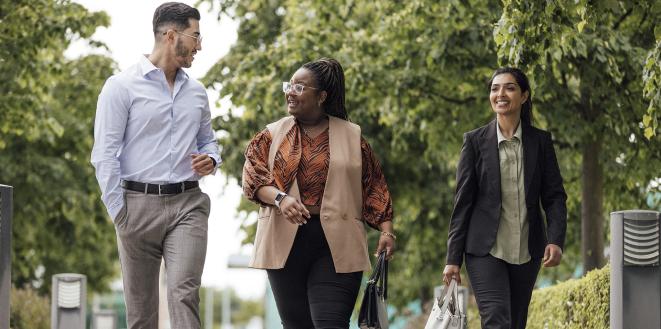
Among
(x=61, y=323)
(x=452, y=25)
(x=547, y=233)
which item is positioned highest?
(x=452, y=25)

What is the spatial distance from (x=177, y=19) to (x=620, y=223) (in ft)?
10.1

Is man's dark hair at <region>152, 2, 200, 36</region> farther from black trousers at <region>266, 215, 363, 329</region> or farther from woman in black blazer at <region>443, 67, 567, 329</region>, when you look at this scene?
woman in black blazer at <region>443, 67, 567, 329</region>

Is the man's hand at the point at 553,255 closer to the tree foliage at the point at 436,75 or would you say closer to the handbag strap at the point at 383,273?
the handbag strap at the point at 383,273

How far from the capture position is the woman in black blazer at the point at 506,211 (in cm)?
807

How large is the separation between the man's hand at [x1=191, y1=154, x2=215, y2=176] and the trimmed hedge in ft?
11.7

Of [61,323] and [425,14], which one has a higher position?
[425,14]

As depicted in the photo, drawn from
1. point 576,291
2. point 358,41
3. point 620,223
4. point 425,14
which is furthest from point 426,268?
point 620,223

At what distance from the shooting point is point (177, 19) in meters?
8.04

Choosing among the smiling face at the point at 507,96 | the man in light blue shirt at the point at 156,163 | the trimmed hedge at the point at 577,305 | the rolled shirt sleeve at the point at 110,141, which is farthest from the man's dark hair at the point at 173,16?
the trimmed hedge at the point at 577,305

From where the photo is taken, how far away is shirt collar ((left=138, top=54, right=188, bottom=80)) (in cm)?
804

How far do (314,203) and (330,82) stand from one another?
2.34ft

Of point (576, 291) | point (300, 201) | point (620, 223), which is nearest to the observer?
point (300, 201)

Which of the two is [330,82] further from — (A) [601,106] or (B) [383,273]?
(A) [601,106]

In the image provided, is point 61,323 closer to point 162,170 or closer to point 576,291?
point 576,291
